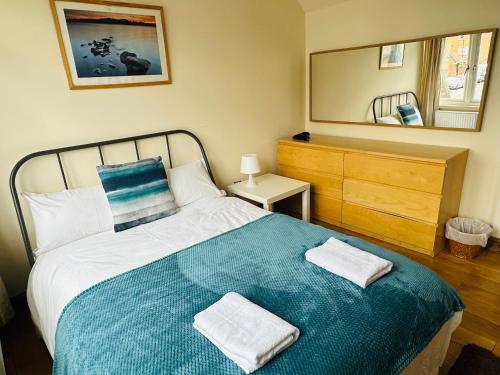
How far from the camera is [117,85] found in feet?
7.56

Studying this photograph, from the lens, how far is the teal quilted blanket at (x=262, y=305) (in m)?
1.08

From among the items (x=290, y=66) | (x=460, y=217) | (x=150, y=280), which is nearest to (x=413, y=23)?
(x=290, y=66)

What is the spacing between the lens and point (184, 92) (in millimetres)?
2652

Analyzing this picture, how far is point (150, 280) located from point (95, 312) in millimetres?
265

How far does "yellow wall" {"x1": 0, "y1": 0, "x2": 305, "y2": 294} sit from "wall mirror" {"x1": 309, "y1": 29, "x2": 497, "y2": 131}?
362 millimetres

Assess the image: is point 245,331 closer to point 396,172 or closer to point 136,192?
point 136,192

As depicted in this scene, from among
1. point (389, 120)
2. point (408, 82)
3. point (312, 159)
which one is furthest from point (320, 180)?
point (408, 82)

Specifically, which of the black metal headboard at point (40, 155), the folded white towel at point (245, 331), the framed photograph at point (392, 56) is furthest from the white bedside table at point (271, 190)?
the folded white towel at point (245, 331)

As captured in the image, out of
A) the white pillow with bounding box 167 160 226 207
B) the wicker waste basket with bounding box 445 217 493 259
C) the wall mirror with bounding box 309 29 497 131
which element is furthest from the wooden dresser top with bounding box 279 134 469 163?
the white pillow with bounding box 167 160 226 207

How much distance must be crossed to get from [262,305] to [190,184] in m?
1.41

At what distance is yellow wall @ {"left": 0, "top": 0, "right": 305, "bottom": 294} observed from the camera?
1.96 metres

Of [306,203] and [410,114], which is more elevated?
[410,114]

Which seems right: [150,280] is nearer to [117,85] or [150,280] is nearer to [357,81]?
[117,85]

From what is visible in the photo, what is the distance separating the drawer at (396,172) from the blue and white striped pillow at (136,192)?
62.4 inches
